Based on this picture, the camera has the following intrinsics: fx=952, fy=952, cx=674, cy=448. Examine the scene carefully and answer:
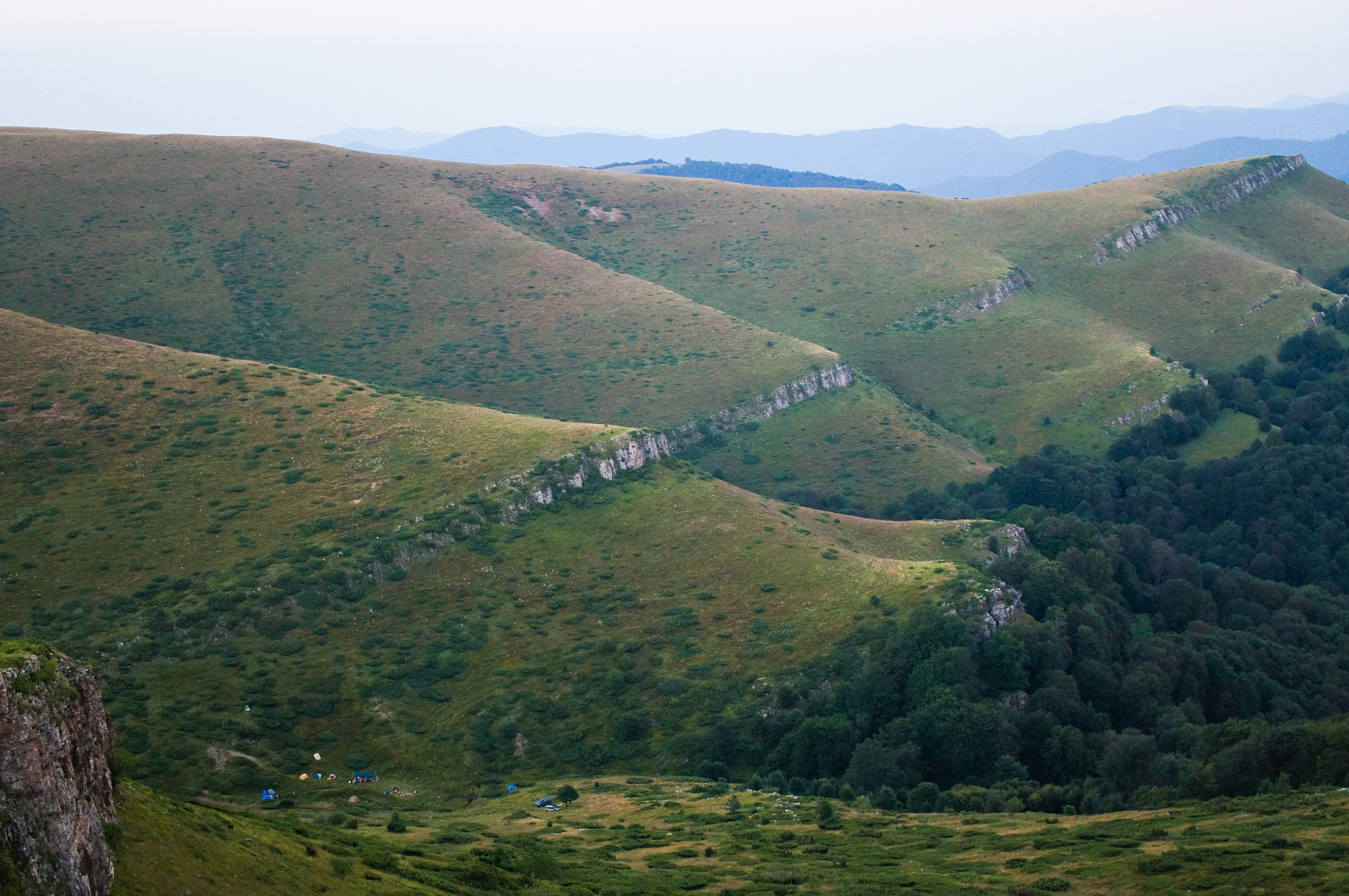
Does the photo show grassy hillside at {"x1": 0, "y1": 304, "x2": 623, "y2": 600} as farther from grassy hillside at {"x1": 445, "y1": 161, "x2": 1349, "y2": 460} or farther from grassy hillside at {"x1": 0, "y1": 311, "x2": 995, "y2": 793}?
grassy hillside at {"x1": 445, "y1": 161, "x2": 1349, "y2": 460}

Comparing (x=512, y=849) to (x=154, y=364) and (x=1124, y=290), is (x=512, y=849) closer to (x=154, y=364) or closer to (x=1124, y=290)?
(x=154, y=364)

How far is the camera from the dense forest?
57.5 m

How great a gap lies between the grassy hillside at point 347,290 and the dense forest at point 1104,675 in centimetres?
4871

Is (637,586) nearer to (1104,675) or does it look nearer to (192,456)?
(1104,675)

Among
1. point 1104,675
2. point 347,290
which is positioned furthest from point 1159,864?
point 347,290

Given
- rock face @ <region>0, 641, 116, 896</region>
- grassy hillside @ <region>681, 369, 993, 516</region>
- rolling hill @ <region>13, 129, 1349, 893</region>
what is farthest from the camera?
grassy hillside @ <region>681, 369, 993, 516</region>

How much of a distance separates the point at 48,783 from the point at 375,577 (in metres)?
55.9

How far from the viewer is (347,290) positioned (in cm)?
16162

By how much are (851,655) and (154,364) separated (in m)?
77.1

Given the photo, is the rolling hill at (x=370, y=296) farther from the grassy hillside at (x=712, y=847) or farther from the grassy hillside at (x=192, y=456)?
the grassy hillside at (x=712, y=847)

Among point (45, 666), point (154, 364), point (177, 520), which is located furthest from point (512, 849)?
point (154, 364)

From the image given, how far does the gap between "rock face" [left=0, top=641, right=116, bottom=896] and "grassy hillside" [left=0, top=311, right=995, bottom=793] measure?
33465 mm

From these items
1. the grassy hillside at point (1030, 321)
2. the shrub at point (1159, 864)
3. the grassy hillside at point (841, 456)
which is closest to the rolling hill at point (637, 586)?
the shrub at point (1159, 864)

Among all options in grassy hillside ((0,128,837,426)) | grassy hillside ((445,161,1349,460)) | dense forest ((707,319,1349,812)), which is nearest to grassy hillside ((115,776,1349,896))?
dense forest ((707,319,1349,812))
